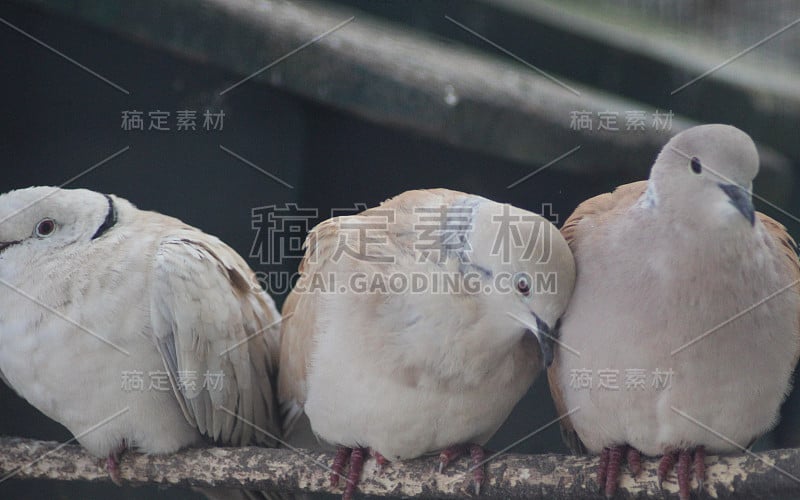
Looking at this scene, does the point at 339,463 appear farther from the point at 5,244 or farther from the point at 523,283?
the point at 5,244

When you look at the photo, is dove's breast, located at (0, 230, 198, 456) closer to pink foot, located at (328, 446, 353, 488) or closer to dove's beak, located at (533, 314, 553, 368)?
pink foot, located at (328, 446, 353, 488)

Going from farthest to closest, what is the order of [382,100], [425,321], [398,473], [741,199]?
[382,100], [398,473], [425,321], [741,199]

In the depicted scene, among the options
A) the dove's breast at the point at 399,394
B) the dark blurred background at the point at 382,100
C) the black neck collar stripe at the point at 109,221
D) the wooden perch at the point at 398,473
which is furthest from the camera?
the dark blurred background at the point at 382,100

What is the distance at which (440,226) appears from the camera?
1576mm

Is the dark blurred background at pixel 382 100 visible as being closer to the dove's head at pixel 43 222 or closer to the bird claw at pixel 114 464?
the dove's head at pixel 43 222

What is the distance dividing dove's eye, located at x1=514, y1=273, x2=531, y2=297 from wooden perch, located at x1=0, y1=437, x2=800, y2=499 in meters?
0.31

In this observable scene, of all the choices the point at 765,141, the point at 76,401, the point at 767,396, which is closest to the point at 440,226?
the point at 767,396

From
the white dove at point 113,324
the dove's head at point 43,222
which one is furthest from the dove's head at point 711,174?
the dove's head at point 43,222

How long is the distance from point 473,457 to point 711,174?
2.20 feet

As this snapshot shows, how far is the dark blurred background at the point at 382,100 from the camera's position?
1.99 meters

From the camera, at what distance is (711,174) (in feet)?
4.40

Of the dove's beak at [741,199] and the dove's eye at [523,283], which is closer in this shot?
the dove's beak at [741,199]

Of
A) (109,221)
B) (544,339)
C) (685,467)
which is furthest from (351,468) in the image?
(109,221)

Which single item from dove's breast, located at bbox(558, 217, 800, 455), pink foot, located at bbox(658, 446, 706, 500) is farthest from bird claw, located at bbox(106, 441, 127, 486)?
pink foot, located at bbox(658, 446, 706, 500)
